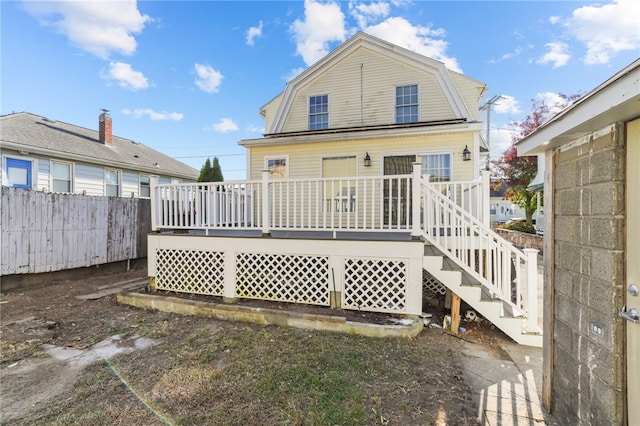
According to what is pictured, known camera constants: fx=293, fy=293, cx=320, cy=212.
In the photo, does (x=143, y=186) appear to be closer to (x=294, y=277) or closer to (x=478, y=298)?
(x=294, y=277)

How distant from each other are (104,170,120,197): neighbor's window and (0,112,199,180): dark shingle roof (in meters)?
0.51

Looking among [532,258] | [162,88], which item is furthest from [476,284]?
[162,88]

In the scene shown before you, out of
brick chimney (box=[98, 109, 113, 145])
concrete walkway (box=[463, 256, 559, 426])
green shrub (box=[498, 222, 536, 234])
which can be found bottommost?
concrete walkway (box=[463, 256, 559, 426])

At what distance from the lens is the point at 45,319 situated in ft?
15.6

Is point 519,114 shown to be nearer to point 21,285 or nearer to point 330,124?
point 330,124

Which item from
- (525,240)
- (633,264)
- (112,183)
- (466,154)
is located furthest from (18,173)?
(525,240)

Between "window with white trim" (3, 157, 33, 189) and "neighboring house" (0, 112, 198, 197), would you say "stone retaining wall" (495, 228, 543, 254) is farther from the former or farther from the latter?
"window with white trim" (3, 157, 33, 189)

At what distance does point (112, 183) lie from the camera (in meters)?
12.4

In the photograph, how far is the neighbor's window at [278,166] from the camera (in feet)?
29.1

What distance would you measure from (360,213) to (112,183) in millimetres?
10806

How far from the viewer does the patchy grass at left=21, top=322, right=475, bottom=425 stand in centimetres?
238

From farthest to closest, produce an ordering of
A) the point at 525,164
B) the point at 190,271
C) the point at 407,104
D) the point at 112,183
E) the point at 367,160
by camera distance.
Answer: the point at 525,164 → the point at 112,183 → the point at 407,104 → the point at 367,160 → the point at 190,271

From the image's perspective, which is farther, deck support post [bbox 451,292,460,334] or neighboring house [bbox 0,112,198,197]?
neighboring house [bbox 0,112,198,197]

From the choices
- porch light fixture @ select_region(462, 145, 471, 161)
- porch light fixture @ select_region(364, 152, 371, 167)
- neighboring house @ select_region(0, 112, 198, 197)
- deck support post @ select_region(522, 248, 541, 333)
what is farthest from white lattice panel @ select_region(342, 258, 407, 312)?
neighboring house @ select_region(0, 112, 198, 197)
